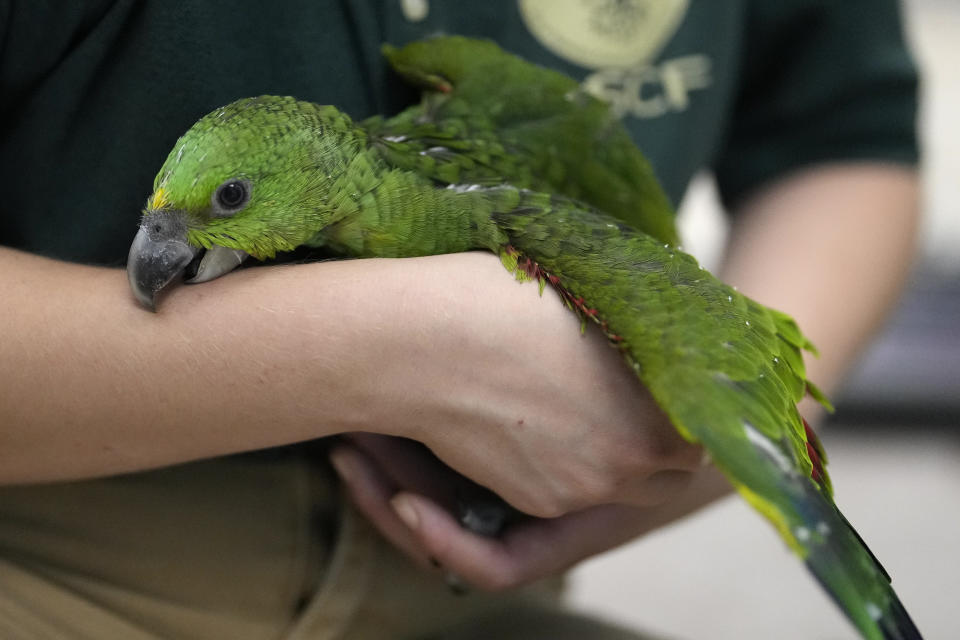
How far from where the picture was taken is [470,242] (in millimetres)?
580

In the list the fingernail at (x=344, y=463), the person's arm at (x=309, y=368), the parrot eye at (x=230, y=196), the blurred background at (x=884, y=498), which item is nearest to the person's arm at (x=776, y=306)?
the fingernail at (x=344, y=463)

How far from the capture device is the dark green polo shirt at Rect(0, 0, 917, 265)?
0.56 meters

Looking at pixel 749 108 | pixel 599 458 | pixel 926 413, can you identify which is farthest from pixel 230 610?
pixel 926 413

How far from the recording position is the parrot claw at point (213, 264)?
0.54 meters

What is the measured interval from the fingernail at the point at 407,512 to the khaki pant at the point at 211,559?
9 cm

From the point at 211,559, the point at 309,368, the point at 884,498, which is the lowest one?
the point at 884,498

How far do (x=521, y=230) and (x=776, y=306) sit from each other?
0.38 m

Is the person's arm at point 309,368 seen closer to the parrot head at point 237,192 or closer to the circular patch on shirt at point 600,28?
the parrot head at point 237,192

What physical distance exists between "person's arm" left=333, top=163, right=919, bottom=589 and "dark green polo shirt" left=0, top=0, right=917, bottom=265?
12 cm

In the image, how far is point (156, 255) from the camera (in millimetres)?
510

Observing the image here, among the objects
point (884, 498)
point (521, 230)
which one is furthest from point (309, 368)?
point (884, 498)

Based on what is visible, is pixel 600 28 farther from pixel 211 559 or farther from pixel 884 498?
pixel 884 498

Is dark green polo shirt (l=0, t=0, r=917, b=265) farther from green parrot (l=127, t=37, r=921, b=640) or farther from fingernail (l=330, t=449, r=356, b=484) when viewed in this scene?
fingernail (l=330, t=449, r=356, b=484)

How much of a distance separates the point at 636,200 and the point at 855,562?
35 cm
